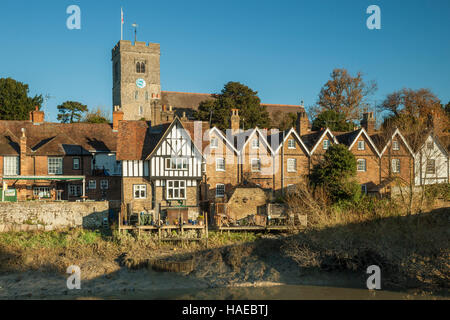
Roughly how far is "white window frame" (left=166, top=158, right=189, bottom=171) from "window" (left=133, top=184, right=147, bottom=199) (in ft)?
7.39

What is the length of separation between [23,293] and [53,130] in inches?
819

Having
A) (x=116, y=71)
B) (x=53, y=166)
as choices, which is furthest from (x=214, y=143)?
(x=116, y=71)

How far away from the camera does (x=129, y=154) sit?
3195cm

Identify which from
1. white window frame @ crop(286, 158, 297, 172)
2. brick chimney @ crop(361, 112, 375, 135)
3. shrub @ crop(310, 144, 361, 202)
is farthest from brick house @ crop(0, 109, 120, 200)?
brick chimney @ crop(361, 112, 375, 135)

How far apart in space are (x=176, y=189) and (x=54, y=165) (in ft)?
36.4

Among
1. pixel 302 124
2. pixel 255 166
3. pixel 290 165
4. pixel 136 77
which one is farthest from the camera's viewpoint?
pixel 136 77

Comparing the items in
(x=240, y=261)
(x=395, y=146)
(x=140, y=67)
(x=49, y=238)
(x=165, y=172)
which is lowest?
(x=240, y=261)

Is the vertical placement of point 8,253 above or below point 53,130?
below

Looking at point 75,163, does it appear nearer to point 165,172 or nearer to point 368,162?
point 165,172

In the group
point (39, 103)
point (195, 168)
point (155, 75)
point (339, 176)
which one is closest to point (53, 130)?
point (195, 168)

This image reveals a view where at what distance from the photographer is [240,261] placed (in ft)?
80.1

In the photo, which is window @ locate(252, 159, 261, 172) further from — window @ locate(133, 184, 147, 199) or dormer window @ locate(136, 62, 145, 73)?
dormer window @ locate(136, 62, 145, 73)

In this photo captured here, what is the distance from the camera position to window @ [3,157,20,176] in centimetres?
3520
